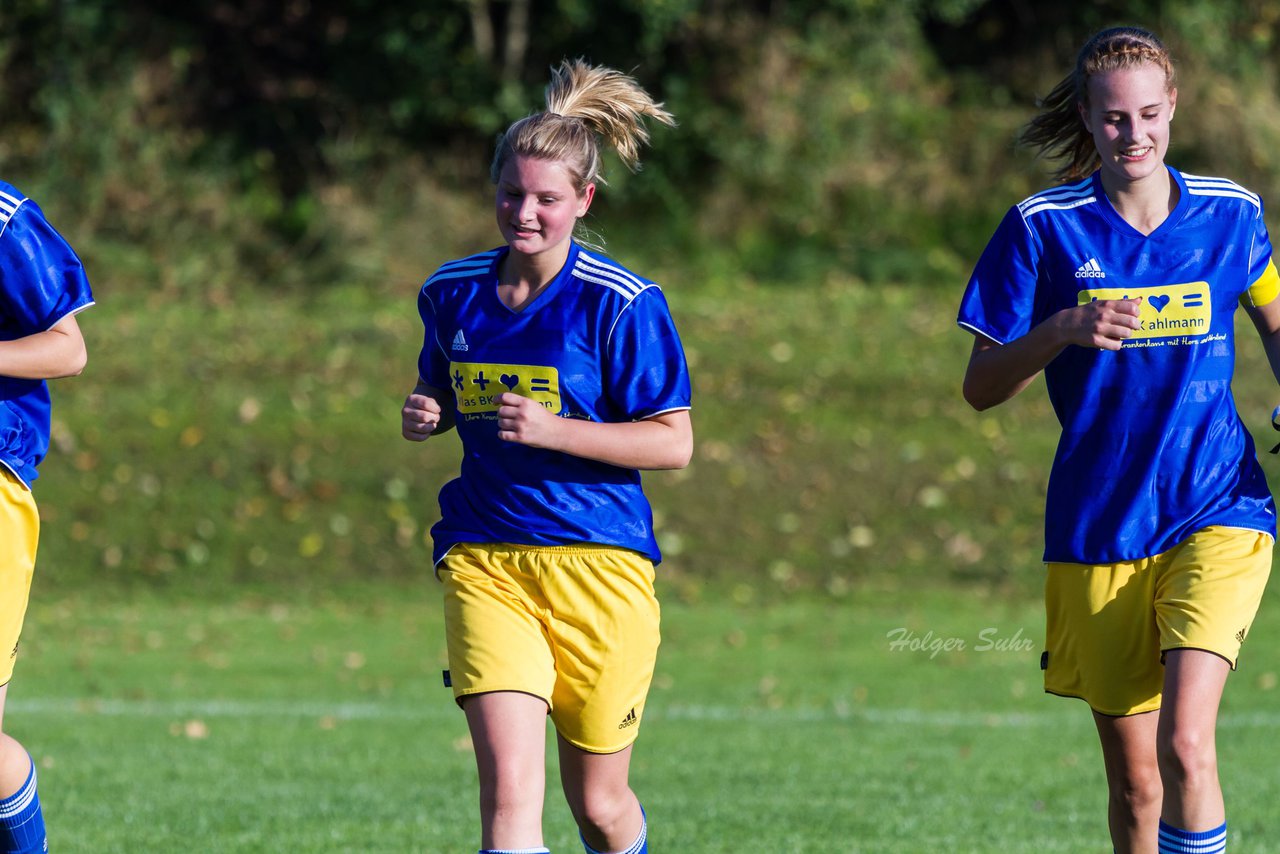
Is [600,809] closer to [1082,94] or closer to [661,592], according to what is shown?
[1082,94]

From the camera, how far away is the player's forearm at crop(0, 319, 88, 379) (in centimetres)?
420

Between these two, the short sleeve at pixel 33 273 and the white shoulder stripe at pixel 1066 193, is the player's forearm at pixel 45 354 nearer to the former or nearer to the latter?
the short sleeve at pixel 33 273

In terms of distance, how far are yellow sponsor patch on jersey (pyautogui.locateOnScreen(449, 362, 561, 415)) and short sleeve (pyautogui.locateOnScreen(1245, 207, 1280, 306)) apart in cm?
175

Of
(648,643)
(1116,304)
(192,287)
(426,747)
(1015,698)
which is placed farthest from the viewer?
(192,287)

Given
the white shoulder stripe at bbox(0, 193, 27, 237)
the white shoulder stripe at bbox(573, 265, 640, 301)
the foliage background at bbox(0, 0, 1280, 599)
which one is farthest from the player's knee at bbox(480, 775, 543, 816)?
the foliage background at bbox(0, 0, 1280, 599)

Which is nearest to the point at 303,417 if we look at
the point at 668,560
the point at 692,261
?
the point at 668,560

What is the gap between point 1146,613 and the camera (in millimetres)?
4285

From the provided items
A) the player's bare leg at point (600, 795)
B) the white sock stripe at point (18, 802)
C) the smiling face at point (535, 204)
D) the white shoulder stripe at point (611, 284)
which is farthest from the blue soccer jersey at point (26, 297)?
the player's bare leg at point (600, 795)

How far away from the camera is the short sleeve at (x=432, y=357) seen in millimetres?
4391

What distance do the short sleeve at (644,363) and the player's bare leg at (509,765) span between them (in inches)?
29.2

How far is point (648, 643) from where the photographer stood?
4305 mm

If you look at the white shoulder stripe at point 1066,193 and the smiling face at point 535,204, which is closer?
the smiling face at point 535,204

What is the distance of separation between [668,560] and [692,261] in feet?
23.2

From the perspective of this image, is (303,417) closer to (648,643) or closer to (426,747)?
(426,747)
